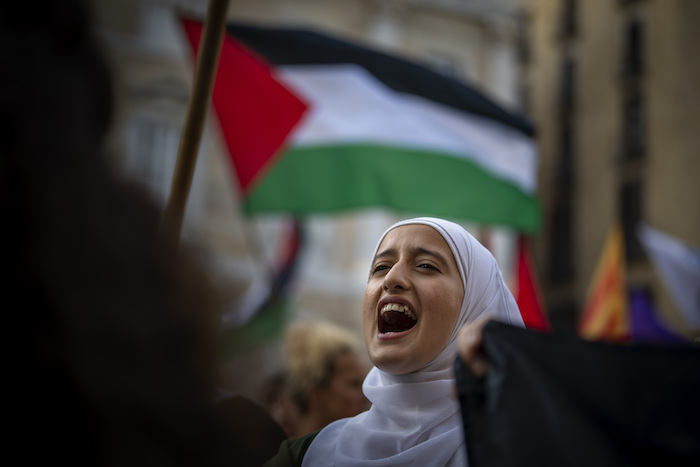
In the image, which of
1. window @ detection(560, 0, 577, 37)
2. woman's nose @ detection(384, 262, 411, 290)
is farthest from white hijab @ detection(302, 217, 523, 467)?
window @ detection(560, 0, 577, 37)

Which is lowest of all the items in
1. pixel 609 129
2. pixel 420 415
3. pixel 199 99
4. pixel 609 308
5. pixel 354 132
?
pixel 609 129

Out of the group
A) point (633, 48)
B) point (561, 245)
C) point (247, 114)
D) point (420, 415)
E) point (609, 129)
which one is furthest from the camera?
point (561, 245)

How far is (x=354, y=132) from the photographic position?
5.73 m

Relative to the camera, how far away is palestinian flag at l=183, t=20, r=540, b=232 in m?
5.29

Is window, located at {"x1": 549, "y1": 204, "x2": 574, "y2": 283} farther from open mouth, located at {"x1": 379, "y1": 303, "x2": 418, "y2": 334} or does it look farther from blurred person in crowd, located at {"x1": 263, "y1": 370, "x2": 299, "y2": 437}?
open mouth, located at {"x1": 379, "y1": 303, "x2": 418, "y2": 334}

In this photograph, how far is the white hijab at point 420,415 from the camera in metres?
1.72

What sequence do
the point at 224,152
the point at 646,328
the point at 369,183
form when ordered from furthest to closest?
the point at 224,152, the point at 646,328, the point at 369,183

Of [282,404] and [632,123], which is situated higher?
[282,404]

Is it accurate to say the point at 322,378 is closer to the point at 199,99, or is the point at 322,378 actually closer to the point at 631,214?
the point at 199,99

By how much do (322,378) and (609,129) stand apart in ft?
60.7

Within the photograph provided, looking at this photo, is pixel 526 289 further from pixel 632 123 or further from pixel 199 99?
pixel 632 123

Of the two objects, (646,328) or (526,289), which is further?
(646,328)

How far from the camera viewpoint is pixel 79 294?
0.95 metres

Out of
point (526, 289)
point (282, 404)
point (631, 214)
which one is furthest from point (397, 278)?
point (631, 214)
